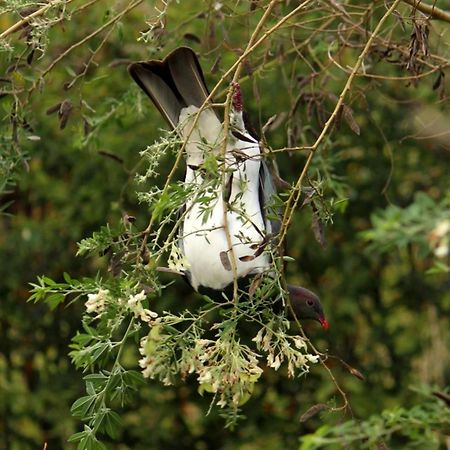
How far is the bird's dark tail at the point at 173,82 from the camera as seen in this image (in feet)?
9.95

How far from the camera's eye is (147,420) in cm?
579

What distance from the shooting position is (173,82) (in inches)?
121

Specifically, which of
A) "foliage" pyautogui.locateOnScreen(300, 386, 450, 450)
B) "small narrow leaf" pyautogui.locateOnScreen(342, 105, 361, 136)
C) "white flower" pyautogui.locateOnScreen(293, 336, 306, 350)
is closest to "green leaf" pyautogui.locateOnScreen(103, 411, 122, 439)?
"white flower" pyautogui.locateOnScreen(293, 336, 306, 350)

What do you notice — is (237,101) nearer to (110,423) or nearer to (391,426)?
(110,423)

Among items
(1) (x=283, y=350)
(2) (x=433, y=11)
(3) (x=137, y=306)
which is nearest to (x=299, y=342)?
(1) (x=283, y=350)

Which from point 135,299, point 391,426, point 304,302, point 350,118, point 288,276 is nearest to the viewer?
point 391,426

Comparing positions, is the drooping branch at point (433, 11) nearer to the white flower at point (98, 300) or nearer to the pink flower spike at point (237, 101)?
the pink flower spike at point (237, 101)

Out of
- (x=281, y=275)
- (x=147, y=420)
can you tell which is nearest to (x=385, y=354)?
(x=147, y=420)

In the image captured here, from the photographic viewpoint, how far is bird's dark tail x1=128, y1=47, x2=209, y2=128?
9.95 ft

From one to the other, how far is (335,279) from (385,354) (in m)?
0.46

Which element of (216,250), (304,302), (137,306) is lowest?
(304,302)

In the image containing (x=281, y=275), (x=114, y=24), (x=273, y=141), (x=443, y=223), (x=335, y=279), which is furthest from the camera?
(x=335, y=279)

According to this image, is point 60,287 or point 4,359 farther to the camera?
point 4,359

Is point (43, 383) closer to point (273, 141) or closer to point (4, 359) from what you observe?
point (4, 359)
